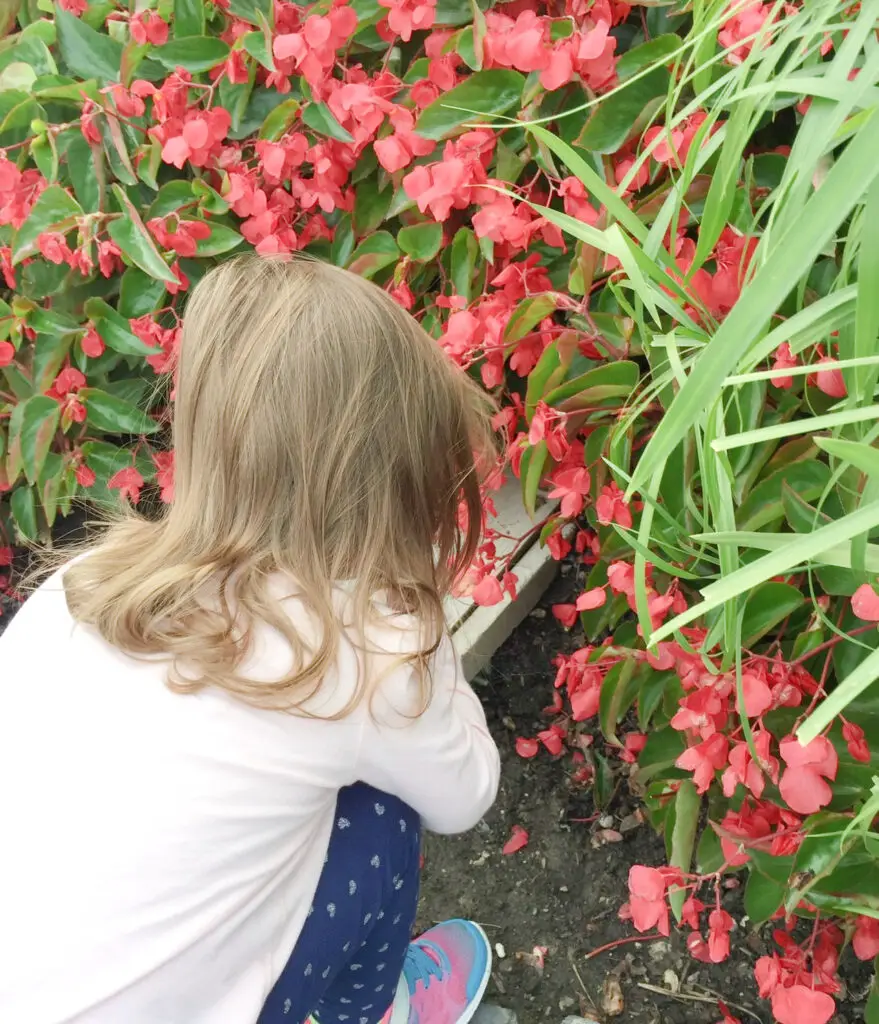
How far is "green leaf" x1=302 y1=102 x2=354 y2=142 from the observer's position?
104cm

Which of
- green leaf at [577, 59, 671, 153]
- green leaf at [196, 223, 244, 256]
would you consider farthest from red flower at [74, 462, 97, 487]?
green leaf at [577, 59, 671, 153]

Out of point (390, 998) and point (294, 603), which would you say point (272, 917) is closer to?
point (294, 603)

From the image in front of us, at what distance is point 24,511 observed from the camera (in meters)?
1.46

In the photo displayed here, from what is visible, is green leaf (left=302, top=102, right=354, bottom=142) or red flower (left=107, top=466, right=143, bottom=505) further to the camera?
red flower (left=107, top=466, right=143, bottom=505)

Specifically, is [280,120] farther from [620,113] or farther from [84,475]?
[84,475]

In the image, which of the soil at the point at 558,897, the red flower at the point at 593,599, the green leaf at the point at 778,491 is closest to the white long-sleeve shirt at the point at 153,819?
the red flower at the point at 593,599

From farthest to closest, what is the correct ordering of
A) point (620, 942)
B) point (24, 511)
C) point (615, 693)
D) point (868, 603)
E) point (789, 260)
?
point (24, 511) → point (620, 942) → point (615, 693) → point (868, 603) → point (789, 260)

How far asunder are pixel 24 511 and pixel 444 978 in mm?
901

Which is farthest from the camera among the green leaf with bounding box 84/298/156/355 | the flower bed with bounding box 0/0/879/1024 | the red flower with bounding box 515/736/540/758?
the red flower with bounding box 515/736/540/758

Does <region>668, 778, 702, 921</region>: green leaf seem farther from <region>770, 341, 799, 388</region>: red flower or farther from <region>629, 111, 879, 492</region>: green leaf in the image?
<region>629, 111, 879, 492</region>: green leaf

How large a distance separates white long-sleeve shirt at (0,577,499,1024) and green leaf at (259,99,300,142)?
61cm

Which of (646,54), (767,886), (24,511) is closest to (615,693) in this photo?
(767,886)

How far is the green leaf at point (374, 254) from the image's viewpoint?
1107 millimetres

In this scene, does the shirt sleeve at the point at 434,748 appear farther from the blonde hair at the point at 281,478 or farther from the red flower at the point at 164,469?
the red flower at the point at 164,469
